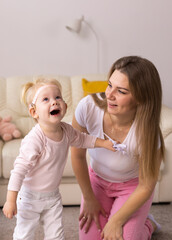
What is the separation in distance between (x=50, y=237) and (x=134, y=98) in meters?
0.69

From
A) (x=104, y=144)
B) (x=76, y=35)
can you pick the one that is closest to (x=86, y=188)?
(x=104, y=144)

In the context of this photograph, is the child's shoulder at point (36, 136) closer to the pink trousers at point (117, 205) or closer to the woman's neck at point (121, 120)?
the woman's neck at point (121, 120)

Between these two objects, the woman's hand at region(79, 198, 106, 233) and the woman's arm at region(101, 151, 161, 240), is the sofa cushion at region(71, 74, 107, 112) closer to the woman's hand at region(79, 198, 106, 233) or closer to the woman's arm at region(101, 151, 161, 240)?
the woman's hand at region(79, 198, 106, 233)

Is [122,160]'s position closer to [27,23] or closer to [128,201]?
[128,201]

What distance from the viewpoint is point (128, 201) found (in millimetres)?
1624

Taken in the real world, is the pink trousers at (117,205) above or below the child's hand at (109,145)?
below

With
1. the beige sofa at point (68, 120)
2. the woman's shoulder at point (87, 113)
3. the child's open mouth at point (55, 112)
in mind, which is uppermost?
the child's open mouth at point (55, 112)

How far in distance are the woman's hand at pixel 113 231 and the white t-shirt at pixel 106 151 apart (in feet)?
0.76

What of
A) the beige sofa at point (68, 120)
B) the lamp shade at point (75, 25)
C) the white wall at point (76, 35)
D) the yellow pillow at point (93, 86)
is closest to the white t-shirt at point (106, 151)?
the beige sofa at point (68, 120)

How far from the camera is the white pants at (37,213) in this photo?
142 cm

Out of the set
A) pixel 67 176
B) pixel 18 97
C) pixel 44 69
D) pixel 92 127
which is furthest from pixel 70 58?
pixel 92 127

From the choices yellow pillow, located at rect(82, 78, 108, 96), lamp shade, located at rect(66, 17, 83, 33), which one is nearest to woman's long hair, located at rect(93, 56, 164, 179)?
yellow pillow, located at rect(82, 78, 108, 96)

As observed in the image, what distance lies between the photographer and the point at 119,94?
1465 mm

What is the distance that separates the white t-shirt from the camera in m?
1.61
